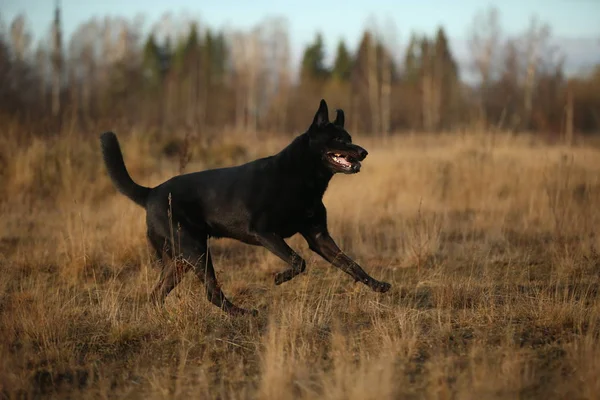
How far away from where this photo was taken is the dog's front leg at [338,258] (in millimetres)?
4824

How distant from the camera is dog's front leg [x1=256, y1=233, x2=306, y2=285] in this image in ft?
15.7

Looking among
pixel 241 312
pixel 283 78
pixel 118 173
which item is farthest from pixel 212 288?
pixel 283 78

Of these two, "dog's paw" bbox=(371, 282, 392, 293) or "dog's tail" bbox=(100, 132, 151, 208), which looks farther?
"dog's tail" bbox=(100, 132, 151, 208)

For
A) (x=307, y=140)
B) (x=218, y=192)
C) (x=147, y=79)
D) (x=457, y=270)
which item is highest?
(x=147, y=79)

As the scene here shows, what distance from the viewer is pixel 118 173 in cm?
516

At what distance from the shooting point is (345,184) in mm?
11211

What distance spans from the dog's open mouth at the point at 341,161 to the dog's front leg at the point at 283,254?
31.2 inches

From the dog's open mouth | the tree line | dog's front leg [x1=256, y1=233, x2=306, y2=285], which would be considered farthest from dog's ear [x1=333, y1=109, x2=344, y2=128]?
the tree line

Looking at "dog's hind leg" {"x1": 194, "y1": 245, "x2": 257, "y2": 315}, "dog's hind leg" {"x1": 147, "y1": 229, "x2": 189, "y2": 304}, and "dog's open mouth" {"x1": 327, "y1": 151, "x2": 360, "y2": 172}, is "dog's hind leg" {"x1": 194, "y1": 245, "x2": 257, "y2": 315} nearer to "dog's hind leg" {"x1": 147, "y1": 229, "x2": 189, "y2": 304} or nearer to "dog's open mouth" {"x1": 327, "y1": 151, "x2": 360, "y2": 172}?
"dog's hind leg" {"x1": 147, "y1": 229, "x2": 189, "y2": 304}

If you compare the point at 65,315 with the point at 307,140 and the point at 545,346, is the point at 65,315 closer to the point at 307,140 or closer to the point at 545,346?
the point at 307,140

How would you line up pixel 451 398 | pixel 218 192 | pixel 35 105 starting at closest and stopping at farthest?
pixel 451 398
pixel 218 192
pixel 35 105

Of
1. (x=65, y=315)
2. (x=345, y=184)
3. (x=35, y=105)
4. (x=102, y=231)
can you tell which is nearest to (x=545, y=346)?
(x=65, y=315)

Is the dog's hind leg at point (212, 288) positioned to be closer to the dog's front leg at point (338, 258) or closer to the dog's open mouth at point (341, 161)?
the dog's front leg at point (338, 258)

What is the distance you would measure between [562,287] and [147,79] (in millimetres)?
48426
